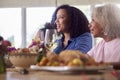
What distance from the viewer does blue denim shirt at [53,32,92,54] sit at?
2.07 meters

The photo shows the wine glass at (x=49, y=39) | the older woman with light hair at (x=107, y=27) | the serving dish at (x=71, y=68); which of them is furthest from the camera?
the older woman with light hair at (x=107, y=27)

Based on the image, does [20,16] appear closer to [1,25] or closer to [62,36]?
[1,25]

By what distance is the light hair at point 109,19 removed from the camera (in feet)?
6.56

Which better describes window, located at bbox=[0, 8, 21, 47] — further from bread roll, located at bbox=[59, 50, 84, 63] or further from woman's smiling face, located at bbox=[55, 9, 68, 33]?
bread roll, located at bbox=[59, 50, 84, 63]

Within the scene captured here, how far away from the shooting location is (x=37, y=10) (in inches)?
186

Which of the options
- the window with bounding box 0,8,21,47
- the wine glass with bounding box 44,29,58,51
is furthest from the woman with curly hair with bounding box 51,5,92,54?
the window with bounding box 0,8,21,47

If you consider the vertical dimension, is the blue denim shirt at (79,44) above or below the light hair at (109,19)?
below

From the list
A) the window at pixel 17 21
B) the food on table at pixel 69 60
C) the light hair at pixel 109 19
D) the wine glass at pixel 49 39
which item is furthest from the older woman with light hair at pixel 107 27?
the window at pixel 17 21

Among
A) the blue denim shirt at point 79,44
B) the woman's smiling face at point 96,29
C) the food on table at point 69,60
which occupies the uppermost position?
the woman's smiling face at point 96,29

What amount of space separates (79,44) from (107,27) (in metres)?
0.24

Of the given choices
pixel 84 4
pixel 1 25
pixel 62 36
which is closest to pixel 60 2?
pixel 84 4

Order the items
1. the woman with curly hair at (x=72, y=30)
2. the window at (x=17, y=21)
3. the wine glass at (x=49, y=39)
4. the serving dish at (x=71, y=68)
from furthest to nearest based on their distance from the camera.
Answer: the window at (x=17, y=21)
the woman with curly hair at (x=72, y=30)
the wine glass at (x=49, y=39)
the serving dish at (x=71, y=68)

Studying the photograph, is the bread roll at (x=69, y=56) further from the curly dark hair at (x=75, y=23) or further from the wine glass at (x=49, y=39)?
the curly dark hair at (x=75, y=23)

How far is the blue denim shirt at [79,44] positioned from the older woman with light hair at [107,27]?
0.34ft
